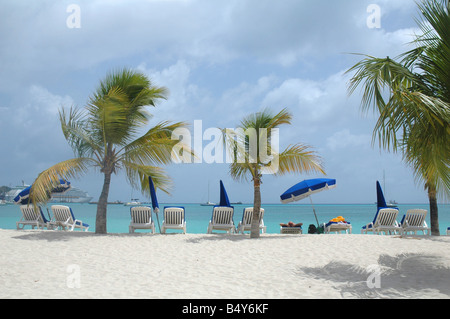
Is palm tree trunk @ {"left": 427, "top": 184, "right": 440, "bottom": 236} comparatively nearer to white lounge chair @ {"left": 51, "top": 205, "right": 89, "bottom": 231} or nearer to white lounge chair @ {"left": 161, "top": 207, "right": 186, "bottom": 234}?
white lounge chair @ {"left": 161, "top": 207, "right": 186, "bottom": 234}

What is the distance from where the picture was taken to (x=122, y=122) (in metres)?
11.1

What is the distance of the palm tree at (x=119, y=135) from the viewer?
10.9 m

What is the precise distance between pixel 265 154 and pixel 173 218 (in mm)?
3120

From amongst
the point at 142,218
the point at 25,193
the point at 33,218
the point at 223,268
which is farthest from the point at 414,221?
the point at 25,193

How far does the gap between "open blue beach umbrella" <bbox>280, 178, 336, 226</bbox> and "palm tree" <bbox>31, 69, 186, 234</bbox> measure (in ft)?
12.8

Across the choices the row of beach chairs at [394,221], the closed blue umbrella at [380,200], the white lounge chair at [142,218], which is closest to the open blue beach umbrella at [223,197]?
the white lounge chair at [142,218]

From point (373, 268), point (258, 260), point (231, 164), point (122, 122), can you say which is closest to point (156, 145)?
point (122, 122)

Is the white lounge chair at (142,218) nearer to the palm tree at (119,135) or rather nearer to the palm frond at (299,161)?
the palm tree at (119,135)

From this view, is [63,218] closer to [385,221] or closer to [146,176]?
[146,176]

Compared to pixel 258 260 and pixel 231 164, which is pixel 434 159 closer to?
pixel 258 260

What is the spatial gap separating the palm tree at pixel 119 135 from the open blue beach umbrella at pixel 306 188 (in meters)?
3.89

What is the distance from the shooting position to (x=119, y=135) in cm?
1119
